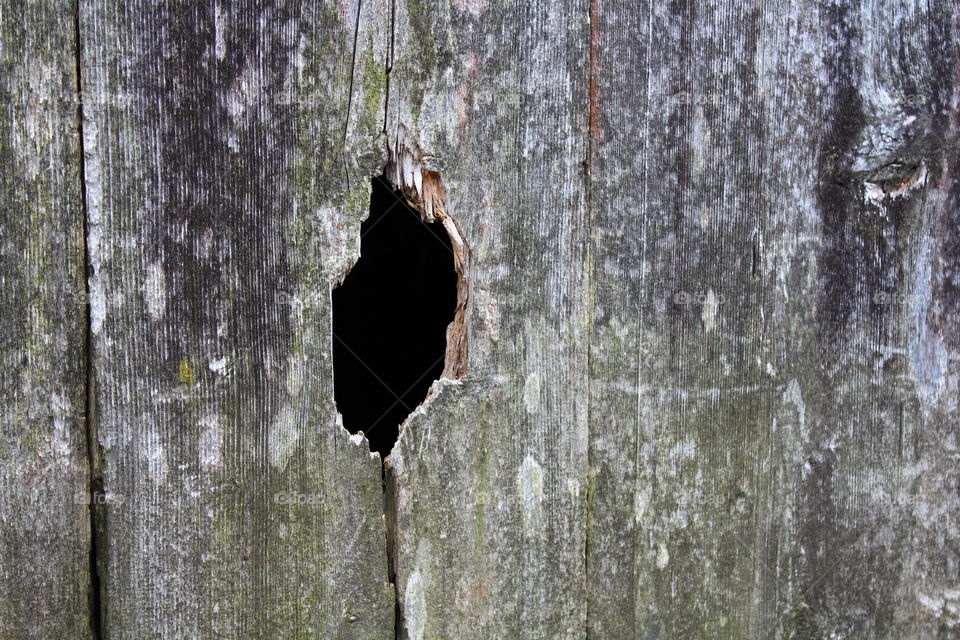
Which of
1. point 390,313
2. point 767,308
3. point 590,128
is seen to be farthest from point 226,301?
point 390,313

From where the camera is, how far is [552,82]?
1.30 metres

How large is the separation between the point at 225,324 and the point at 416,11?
575mm

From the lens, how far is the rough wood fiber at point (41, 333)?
1.16 meters

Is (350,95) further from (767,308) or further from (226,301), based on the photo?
(767,308)

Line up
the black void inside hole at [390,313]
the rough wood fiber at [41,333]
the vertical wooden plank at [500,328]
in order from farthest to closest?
the black void inside hole at [390,313], the vertical wooden plank at [500,328], the rough wood fiber at [41,333]

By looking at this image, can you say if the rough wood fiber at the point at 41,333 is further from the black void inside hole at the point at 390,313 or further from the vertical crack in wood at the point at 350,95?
the black void inside hole at the point at 390,313

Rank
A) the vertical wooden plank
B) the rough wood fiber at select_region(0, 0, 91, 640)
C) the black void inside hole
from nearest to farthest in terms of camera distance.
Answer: the rough wood fiber at select_region(0, 0, 91, 640) → the vertical wooden plank → the black void inside hole

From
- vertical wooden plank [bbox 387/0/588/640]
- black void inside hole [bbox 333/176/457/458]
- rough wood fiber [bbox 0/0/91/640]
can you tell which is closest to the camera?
rough wood fiber [bbox 0/0/91/640]

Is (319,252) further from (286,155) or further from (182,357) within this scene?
(182,357)

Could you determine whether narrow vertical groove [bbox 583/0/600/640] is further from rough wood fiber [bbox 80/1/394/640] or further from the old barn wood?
rough wood fiber [bbox 80/1/394/640]

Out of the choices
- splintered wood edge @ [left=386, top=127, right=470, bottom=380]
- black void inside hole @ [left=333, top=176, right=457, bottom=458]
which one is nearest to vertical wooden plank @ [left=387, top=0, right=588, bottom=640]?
splintered wood edge @ [left=386, top=127, right=470, bottom=380]

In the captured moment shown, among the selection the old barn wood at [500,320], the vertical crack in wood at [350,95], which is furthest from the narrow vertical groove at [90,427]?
the vertical crack in wood at [350,95]

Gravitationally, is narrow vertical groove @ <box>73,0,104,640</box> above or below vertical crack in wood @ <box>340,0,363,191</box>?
below

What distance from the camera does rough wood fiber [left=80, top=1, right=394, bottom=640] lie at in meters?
1.19
